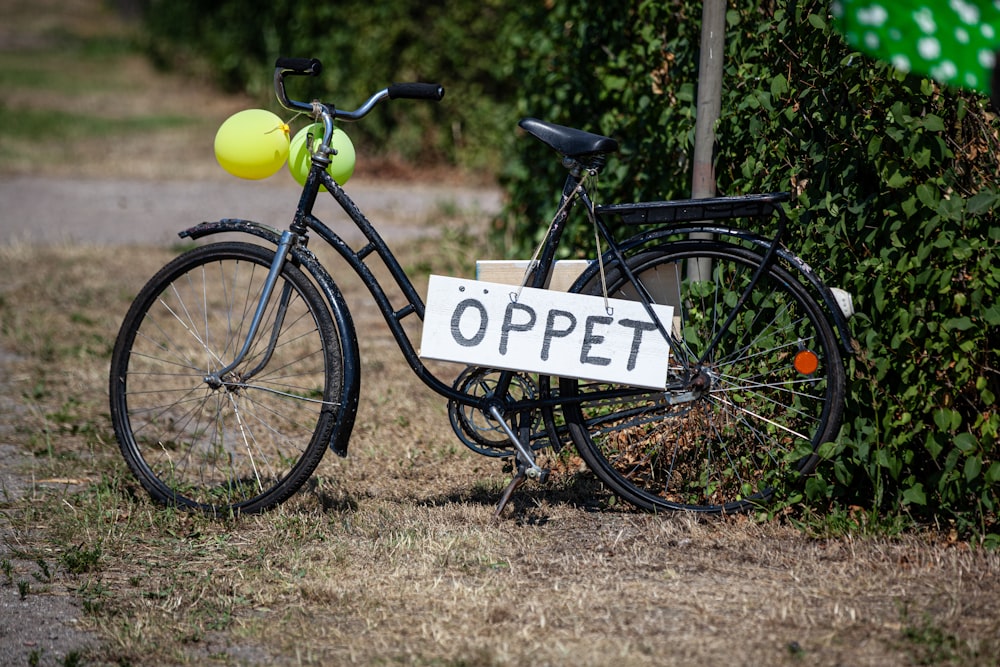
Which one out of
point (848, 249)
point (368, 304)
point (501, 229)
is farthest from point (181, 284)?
point (848, 249)

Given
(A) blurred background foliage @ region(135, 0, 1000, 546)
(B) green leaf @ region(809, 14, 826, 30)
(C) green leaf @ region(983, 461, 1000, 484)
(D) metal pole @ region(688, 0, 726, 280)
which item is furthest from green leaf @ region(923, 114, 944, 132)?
(C) green leaf @ region(983, 461, 1000, 484)

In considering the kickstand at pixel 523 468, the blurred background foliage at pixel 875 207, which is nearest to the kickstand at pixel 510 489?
the kickstand at pixel 523 468

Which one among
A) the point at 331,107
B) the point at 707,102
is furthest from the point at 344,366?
the point at 707,102

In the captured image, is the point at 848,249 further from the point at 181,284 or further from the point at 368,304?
the point at 181,284

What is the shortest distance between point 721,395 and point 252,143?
1757mm

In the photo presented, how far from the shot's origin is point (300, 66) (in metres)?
3.62

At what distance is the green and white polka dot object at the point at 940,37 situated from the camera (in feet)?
9.71

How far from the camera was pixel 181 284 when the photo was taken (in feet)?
25.0

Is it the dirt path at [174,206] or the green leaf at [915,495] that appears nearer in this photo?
the green leaf at [915,495]

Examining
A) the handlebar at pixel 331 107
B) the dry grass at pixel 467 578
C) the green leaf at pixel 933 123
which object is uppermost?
the handlebar at pixel 331 107

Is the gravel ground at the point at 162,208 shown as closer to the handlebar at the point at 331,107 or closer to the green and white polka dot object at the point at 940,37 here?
the handlebar at the point at 331,107

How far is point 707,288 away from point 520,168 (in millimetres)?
3184

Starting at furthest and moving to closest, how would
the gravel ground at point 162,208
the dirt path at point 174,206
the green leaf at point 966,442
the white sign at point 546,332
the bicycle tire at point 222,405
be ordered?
1. the dirt path at point 174,206
2. the gravel ground at point 162,208
3. the bicycle tire at point 222,405
4. the white sign at point 546,332
5. the green leaf at point 966,442

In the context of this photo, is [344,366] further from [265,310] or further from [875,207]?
[875,207]
